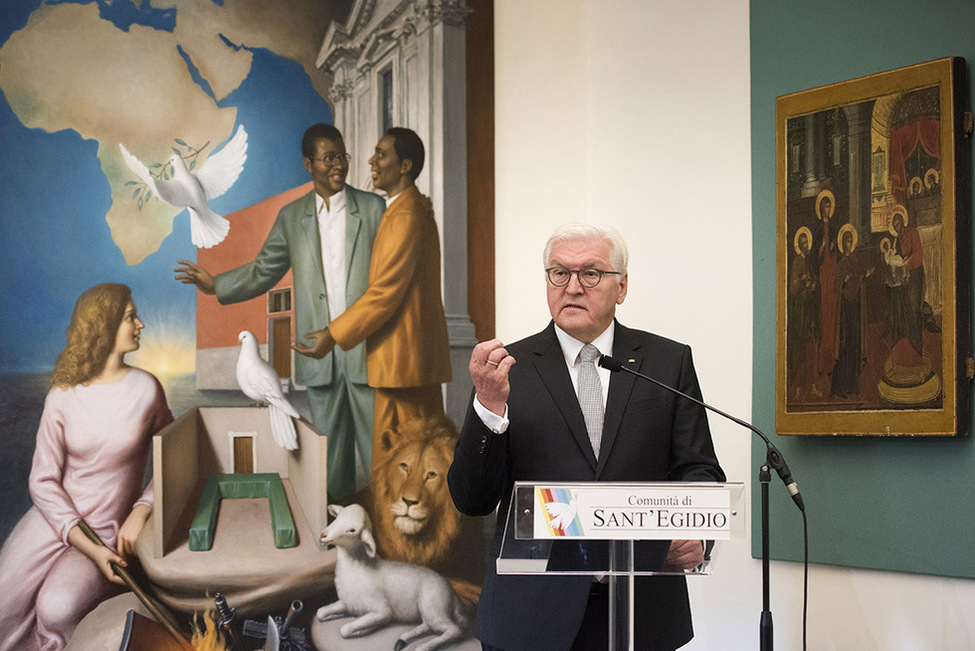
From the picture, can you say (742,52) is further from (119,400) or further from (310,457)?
(119,400)

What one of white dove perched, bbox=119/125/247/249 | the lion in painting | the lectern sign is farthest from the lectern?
white dove perched, bbox=119/125/247/249

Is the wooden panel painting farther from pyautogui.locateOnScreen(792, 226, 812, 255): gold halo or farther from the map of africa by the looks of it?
the map of africa

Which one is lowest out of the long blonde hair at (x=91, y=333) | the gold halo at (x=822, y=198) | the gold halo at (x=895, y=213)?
the long blonde hair at (x=91, y=333)

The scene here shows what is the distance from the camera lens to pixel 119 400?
3.43 m

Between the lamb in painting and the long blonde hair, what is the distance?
3.23 ft

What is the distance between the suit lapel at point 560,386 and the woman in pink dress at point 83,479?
1539 millimetres

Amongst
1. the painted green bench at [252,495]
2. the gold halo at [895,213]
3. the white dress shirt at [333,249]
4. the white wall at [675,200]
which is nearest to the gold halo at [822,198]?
the gold halo at [895,213]

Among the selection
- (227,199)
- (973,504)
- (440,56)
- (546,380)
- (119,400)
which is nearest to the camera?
(546,380)

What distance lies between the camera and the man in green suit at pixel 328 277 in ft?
12.5

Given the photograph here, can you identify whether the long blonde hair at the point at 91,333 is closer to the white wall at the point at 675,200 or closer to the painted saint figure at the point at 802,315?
the white wall at the point at 675,200

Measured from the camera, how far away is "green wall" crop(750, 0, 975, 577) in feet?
10.6

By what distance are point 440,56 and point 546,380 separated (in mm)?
2100

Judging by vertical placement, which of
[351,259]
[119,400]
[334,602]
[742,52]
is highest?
[742,52]

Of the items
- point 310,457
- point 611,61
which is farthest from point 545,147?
point 310,457
